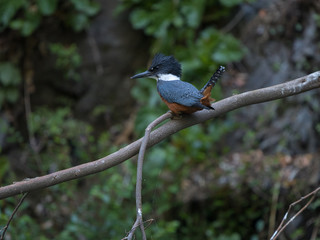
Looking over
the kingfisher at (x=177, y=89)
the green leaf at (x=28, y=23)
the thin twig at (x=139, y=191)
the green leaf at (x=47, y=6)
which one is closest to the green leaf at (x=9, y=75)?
the green leaf at (x=28, y=23)

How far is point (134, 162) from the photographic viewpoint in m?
4.82

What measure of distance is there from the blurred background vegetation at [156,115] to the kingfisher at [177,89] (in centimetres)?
132

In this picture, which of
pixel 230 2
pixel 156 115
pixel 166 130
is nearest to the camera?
pixel 166 130

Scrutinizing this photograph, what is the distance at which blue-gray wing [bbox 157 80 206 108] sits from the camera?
95.0 inches

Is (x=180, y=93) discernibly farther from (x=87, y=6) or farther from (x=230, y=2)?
(x=87, y=6)

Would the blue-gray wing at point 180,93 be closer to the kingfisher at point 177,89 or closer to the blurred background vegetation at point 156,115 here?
the kingfisher at point 177,89

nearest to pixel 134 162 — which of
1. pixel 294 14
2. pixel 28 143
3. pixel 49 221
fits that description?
pixel 49 221

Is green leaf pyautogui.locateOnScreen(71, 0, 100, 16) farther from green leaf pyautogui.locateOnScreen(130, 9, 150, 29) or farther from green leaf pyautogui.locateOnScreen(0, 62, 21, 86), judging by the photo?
green leaf pyautogui.locateOnScreen(0, 62, 21, 86)

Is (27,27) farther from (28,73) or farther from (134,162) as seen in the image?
(134,162)

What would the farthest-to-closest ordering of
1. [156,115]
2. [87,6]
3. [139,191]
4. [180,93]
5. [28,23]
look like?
1. [87,6]
2. [28,23]
3. [156,115]
4. [180,93]
5. [139,191]

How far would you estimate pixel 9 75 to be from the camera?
558 cm

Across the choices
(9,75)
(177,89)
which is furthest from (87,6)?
(177,89)

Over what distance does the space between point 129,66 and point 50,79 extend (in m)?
1.19

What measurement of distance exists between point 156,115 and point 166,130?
278 cm
